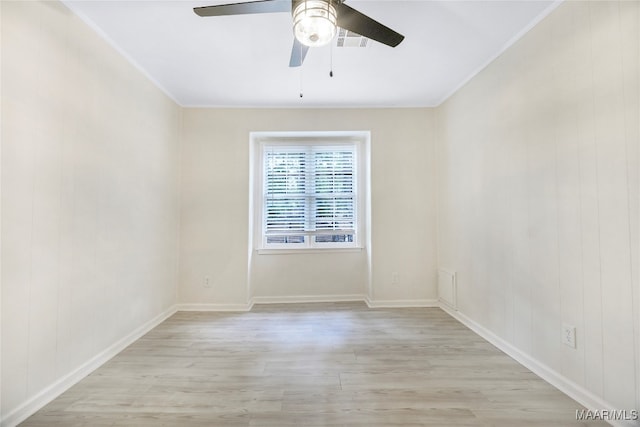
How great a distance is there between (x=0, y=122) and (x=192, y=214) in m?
2.16

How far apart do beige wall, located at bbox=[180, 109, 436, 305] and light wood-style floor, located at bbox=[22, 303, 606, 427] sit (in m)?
0.76

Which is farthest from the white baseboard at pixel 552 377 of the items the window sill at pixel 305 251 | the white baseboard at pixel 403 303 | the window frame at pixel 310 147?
the window frame at pixel 310 147

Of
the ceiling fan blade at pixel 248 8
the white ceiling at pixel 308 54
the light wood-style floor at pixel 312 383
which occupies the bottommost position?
the light wood-style floor at pixel 312 383

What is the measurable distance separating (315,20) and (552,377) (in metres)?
2.63

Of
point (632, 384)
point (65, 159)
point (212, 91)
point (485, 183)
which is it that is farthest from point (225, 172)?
point (632, 384)

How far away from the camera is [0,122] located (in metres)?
1.49

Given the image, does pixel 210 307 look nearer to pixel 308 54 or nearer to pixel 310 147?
pixel 310 147

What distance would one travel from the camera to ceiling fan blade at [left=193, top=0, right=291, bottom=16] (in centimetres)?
140

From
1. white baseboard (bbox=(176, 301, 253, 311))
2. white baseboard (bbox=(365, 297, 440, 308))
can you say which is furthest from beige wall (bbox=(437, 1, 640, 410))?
white baseboard (bbox=(176, 301, 253, 311))

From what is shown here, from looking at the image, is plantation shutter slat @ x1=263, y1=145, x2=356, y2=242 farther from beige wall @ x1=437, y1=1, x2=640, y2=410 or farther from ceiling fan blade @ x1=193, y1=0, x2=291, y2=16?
ceiling fan blade @ x1=193, y1=0, x2=291, y2=16

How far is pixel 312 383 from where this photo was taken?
194 centimetres

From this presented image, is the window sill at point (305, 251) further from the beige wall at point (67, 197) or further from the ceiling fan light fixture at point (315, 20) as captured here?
the ceiling fan light fixture at point (315, 20)

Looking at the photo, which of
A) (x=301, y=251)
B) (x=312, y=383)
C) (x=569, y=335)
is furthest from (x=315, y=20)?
(x=301, y=251)

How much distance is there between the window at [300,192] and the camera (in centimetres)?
400
